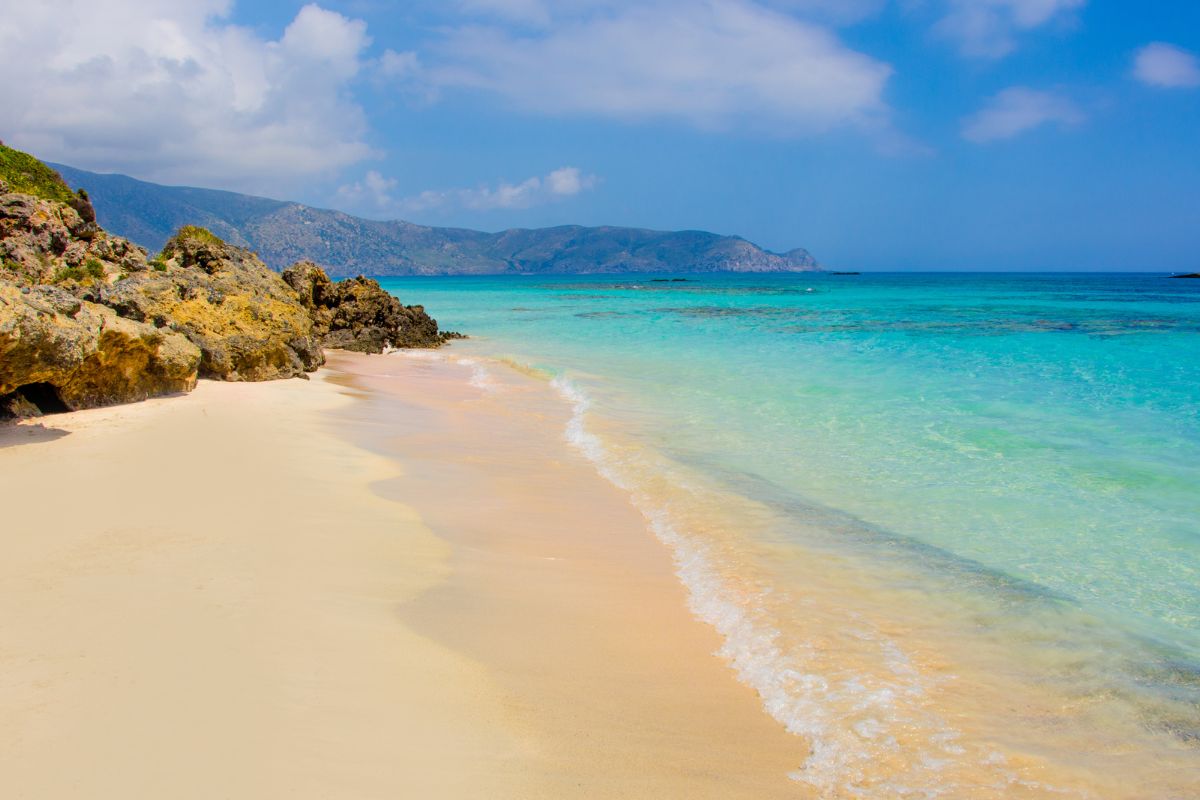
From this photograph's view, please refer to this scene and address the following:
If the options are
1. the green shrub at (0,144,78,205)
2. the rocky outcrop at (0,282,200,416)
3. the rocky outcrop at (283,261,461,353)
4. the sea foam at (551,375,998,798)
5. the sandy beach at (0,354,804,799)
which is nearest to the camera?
the sandy beach at (0,354,804,799)

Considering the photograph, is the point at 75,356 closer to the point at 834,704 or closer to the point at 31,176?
the point at 834,704

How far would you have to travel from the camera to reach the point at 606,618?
4152mm

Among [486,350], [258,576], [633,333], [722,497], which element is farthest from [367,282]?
[258,576]

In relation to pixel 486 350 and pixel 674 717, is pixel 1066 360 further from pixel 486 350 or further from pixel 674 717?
pixel 674 717

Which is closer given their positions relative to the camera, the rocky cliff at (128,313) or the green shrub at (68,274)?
the rocky cliff at (128,313)

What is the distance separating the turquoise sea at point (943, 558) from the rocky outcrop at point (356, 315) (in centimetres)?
887

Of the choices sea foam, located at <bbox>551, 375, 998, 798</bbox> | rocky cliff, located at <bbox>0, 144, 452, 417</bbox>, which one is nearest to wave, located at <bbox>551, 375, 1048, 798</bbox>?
sea foam, located at <bbox>551, 375, 998, 798</bbox>

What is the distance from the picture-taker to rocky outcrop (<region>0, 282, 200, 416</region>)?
5.94 meters

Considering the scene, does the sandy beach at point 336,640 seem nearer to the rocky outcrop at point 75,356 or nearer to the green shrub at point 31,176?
the rocky outcrop at point 75,356

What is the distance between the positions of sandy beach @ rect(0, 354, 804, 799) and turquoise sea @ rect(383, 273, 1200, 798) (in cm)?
39

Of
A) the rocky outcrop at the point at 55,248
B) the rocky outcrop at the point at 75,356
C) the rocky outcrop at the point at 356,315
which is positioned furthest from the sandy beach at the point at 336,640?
the rocky outcrop at the point at 356,315

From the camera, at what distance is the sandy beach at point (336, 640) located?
2.51m

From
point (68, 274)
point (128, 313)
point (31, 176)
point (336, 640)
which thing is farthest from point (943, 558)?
point (31, 176)

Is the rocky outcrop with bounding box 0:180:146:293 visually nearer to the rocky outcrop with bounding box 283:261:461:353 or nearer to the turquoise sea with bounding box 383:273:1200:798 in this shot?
the rocky outcrop with bounding box 283:261:461:353
